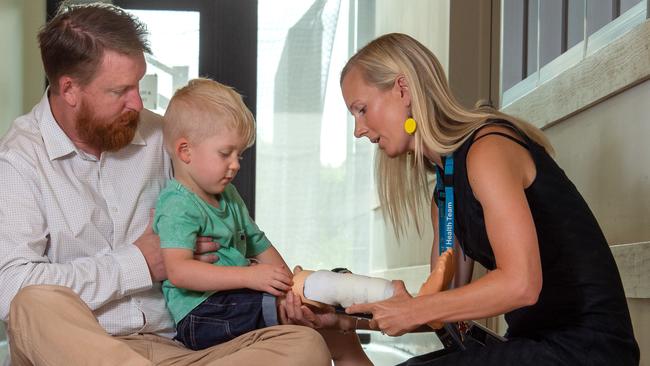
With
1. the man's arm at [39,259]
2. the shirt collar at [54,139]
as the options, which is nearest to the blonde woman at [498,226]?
the man's arm at [39,259]

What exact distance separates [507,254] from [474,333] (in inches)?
11.0

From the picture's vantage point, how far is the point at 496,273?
1.60m

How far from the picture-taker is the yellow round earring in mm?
1837

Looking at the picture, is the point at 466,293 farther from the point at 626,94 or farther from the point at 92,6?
the point at 92,6

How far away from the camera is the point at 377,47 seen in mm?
1939

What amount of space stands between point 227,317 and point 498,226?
0.66 meters

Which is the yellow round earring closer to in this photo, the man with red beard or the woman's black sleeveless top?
the woman's black sleeveless top

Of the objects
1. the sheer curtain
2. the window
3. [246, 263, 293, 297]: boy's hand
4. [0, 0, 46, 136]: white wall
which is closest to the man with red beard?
[246, 263, 293, 297]: boy's hand

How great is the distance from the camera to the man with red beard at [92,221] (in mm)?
1754

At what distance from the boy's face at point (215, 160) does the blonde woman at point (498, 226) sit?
0.30 metres

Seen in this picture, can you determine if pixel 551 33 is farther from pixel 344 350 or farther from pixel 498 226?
pixel 498 226

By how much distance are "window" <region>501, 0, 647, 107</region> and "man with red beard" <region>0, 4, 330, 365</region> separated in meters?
1.26

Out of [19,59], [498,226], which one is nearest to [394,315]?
[498,226]

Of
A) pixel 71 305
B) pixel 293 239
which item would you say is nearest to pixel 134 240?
pixel 71 305
